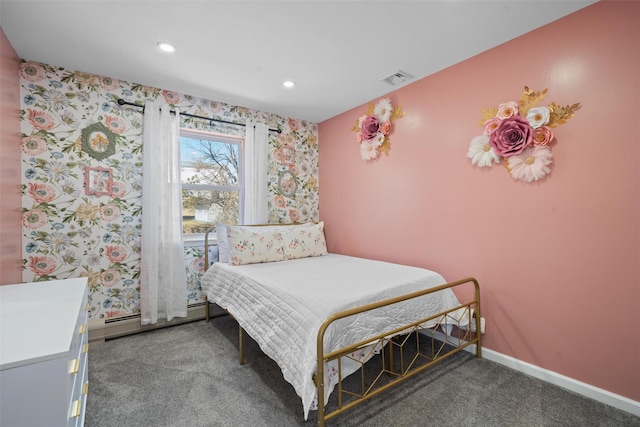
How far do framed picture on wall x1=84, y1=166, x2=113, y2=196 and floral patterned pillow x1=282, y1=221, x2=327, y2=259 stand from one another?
1.62 meters

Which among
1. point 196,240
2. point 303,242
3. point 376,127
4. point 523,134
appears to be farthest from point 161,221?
point 523,134

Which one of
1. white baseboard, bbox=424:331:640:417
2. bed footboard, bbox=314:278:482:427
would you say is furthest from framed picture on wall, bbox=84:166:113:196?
white baseboard, bbox=424:331:640:417

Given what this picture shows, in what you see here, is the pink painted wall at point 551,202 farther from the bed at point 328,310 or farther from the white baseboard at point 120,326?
the white baseboard at point 120,326

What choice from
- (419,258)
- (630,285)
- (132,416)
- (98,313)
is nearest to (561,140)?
(630,285)

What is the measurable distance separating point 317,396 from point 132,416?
108 cm

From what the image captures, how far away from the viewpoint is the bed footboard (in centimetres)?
136

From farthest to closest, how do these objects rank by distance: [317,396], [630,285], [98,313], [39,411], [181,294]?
[181,294] → [98,313] → [630,285] → [317,396] → [39,411]

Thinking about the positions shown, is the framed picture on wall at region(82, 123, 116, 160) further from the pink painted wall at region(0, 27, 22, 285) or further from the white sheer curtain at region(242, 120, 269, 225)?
the white sheer curtain at region(242, 120, 269, 225)

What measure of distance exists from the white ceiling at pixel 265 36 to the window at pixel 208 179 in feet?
2.17

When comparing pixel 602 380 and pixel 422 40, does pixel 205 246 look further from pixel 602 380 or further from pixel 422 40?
pixel 602 380

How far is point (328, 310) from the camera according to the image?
4.94ft

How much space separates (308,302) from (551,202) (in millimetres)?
1646

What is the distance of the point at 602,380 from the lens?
1644 millimetres

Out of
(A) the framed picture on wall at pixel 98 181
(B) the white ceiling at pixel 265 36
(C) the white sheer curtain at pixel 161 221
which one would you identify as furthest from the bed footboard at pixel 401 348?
(A) the framed picture on wall at pixel 98 181
